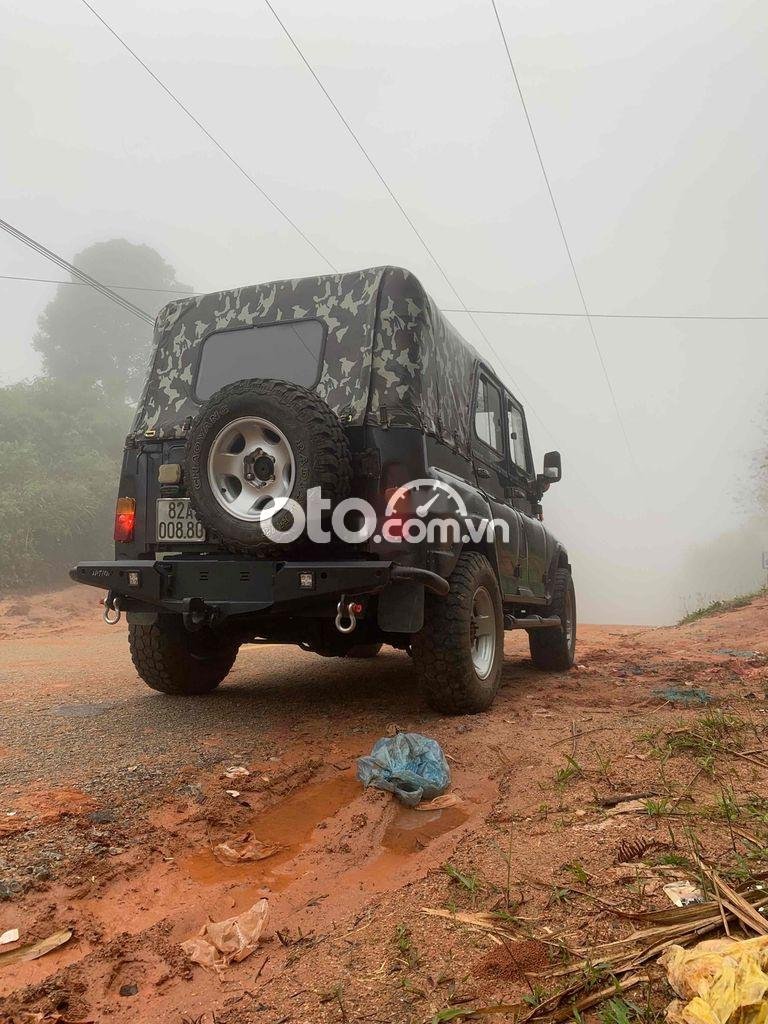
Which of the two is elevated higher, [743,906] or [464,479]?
[464,479]

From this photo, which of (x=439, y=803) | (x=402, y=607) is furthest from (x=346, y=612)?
(x=439, y=803)

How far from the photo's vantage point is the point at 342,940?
1804 millimetres

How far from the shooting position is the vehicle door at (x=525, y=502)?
5.74 meters

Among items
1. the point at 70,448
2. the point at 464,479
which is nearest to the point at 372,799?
the point at 464,479

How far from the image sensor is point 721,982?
3.99ft

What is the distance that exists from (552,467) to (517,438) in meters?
0.74

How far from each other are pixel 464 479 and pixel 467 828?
2.50 metres

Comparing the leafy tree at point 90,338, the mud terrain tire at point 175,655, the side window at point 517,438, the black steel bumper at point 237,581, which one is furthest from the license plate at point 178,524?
the leafy tree at point 90,338

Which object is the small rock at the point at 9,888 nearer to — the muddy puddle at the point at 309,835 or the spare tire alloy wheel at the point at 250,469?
the muddy puddle at the point at 309,835

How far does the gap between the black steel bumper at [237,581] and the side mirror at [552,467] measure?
137 inches

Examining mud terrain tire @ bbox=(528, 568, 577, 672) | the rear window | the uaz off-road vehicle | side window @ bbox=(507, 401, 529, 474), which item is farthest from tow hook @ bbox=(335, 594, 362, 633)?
mud terrain tire @ bbox=(528, 568, 577, 672)

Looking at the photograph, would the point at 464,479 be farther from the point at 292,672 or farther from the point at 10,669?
the point at 10,669

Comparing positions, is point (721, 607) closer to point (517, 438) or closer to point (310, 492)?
point (517, 438)

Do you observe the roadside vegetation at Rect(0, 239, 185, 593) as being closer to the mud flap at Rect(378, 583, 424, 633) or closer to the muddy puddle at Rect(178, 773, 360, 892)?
the mud flap at Rect(378, 583, 424, 633)
